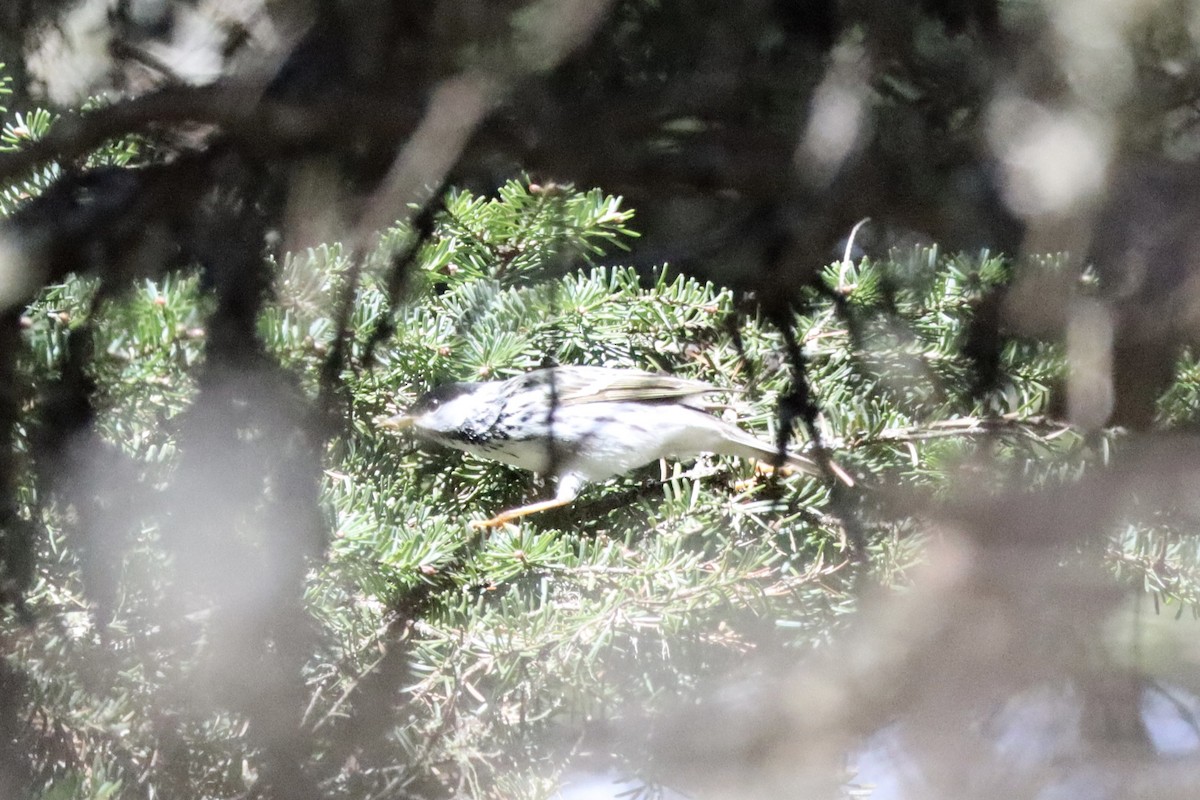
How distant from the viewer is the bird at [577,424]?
754mm

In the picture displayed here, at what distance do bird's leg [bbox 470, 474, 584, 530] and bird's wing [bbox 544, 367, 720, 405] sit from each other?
0.24ft

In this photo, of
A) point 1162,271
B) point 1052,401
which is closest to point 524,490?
point 1052,401

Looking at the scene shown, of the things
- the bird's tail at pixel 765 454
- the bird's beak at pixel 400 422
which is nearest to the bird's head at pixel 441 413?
the bird's beak at pixel 400 422

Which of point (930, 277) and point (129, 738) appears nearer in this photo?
point (129, 738)

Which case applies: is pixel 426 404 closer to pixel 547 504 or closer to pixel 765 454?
pixel 547 504

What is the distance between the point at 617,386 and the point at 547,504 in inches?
5.4

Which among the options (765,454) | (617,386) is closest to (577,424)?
(617,386)

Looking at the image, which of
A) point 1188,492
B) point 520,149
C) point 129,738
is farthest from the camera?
point 520,149

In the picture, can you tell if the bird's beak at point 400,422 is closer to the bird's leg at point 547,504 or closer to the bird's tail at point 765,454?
the bird's leg at point 547,504

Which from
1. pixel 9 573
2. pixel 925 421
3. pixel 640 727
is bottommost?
pixel 640 727

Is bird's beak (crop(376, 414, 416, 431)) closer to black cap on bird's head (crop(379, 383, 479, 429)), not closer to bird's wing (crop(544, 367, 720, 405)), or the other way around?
black cap on bird's head (crop(379, 383, 479, 429))

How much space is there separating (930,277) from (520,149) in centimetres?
36

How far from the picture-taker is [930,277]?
2.60ft

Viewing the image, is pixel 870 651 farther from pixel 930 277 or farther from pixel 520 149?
pixel 520 149
